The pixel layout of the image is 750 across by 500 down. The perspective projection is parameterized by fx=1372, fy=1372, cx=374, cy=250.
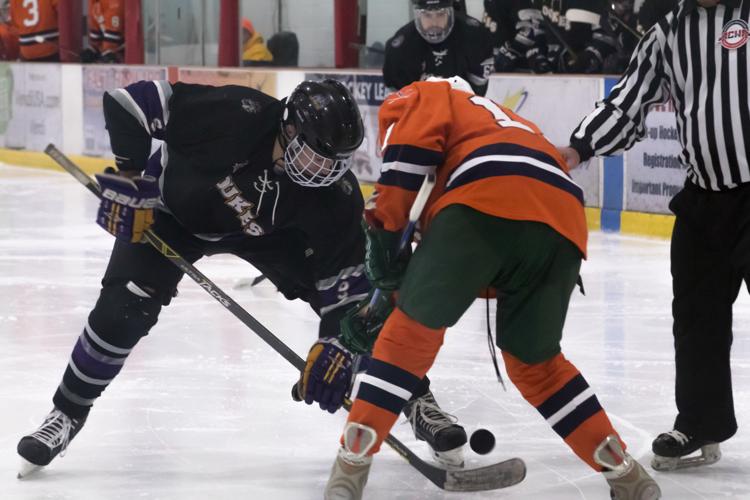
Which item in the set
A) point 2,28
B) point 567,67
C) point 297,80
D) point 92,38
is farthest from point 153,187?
point 2,28

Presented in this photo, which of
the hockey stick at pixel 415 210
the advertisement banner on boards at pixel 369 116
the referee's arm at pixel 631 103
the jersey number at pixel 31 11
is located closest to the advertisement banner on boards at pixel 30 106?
the jersey number at pixel 31 11

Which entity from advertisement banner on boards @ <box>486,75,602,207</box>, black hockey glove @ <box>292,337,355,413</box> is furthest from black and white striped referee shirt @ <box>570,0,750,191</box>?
advertisement banner on boards @ <box>486,75,602,207</box>

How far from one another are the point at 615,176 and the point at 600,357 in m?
2.94

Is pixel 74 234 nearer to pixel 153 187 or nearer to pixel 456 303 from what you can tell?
pixel 153 187

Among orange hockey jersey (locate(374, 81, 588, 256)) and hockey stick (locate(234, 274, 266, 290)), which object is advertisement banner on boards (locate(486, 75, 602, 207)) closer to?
hockey stick (locate(234, 274, 266, 290))

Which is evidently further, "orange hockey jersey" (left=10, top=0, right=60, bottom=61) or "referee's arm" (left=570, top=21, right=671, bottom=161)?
"orange hockey jersey" (left=10, top=0, right=60, bottom=61)

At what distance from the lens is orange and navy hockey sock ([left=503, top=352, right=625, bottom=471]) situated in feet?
8.43

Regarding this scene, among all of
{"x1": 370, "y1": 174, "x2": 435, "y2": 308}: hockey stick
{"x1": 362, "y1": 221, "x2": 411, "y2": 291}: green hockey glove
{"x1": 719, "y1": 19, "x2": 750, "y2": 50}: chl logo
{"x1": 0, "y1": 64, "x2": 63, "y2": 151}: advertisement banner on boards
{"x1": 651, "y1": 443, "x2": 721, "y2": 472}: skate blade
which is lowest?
{"x1": 0, "y1": 64, "x2": 63, "y2": 151}: advertisement banner on boards

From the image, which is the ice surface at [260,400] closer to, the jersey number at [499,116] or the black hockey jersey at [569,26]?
the jersey number at [499,116]

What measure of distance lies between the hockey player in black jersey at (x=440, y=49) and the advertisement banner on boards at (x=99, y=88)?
4579 millimetres

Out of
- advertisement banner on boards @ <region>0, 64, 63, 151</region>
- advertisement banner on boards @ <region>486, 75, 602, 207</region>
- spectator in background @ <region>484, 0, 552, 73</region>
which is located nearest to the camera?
advertisement banner on boards @ <region>486, 75, 602, 207</region>

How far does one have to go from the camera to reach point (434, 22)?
5812 millimetres

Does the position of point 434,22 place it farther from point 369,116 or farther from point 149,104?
point 149,104

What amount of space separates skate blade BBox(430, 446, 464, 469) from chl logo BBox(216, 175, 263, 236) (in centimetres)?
65
